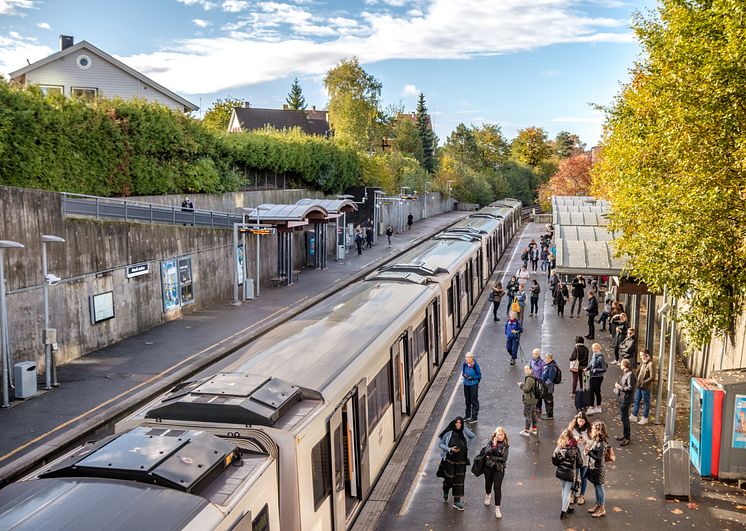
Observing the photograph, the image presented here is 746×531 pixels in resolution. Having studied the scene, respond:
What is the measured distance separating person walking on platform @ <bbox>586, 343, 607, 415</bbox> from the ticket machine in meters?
2.53

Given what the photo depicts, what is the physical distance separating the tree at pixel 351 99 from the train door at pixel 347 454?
5642 centimetres

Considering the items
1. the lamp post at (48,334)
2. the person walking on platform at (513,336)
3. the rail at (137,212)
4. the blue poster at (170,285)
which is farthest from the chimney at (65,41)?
the person walking on platform at (513,336)

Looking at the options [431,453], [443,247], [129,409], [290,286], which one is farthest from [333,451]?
[290,286]

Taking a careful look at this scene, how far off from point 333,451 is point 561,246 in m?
10.2

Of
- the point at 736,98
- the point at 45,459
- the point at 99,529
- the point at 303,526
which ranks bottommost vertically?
the point at 45,459

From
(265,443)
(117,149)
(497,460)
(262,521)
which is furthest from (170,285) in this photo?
(262,521)

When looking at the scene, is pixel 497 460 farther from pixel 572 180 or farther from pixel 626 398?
pixel 572 180

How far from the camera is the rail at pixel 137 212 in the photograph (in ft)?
62.4

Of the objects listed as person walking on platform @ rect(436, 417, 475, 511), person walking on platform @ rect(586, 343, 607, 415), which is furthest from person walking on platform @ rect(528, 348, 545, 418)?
A: person walking on platform @ rect(436, 417, 475, 511)

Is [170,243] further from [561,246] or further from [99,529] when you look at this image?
[99,529]

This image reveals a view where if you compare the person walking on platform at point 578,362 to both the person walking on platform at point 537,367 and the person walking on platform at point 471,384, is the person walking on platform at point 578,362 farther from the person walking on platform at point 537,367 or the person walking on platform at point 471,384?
the person walking on platform at point 471,384

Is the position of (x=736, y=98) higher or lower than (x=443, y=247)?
higher

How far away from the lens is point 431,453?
12.4 metres

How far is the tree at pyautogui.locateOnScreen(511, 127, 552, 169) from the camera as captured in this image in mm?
108438
